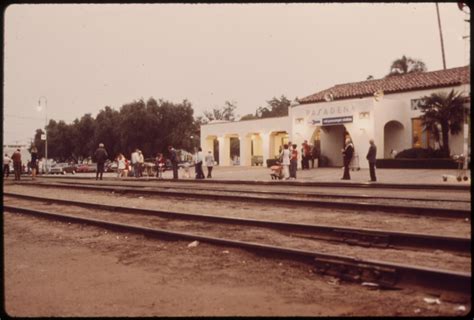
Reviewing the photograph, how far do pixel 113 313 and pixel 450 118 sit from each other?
25.6 meters

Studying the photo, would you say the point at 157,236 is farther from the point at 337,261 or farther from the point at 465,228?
the point at 465,228

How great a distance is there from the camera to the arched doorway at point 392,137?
101 ft

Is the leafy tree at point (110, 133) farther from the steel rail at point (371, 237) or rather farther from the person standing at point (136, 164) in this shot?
the steel rail at point (371, 237)

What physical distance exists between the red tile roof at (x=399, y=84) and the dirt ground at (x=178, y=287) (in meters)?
24.3

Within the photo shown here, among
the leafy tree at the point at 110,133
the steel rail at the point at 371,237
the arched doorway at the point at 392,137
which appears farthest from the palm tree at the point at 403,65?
the steel rail at the point at 371,237

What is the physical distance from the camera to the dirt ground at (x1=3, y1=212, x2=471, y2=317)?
13.9 ft

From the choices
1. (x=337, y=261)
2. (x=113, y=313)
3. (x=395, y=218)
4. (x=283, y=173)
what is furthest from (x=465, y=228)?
(x=283, y=173)

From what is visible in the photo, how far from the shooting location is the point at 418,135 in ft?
98.4

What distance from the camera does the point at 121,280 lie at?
539 cm

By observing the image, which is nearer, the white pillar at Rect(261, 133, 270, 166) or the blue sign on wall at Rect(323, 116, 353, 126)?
the blue sign on wall at Rect(323, 116, 353, 126)

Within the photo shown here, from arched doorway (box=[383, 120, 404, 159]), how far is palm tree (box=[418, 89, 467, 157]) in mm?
3116

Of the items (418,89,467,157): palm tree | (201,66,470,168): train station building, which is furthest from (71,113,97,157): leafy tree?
(418,89,467,157): palm tree

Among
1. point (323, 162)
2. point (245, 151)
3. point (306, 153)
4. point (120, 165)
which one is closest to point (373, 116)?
point (306, 153)

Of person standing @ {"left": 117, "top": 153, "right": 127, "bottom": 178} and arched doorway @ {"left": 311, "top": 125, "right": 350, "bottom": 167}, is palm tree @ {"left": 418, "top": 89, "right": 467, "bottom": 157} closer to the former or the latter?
arched doorway @ {"left": 311, "top": 125, "right": 350, "bottom": 167}
